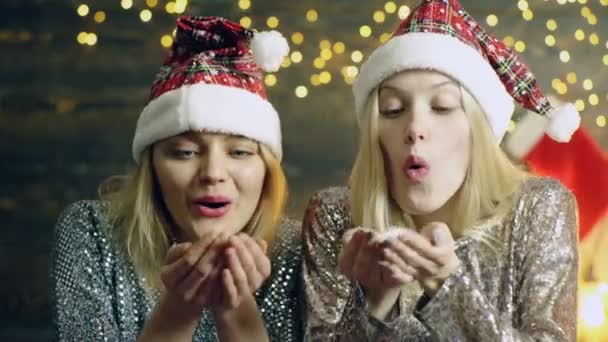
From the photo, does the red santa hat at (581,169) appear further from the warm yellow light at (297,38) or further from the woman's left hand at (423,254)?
the woman's left hand at (423,254)

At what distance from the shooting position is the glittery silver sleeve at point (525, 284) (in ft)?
4.49

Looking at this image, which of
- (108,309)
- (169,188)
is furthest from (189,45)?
(108,309)

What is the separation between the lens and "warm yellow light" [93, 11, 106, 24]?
2.11 m

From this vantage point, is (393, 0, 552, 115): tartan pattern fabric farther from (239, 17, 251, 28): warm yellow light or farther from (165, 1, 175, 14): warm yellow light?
(165, 1, 175, 14): warm yellow light

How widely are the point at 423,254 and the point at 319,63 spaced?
84 centimetres

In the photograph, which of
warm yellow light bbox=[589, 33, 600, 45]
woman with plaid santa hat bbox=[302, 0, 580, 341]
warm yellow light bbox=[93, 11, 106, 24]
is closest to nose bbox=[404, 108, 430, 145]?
woman with plaid santa hat bbox=[302, 0, 580, 341]

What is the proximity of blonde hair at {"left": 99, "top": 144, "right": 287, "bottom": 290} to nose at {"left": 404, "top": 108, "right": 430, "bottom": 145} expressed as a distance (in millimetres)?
281

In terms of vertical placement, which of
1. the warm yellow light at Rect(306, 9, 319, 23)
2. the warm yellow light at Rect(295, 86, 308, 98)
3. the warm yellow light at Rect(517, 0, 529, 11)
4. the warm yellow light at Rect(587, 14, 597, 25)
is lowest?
the warm yellow light at Rect(295, 86, 308, 98)

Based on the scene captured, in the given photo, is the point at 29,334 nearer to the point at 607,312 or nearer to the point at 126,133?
the point at 126,133

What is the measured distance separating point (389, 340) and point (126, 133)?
89cm

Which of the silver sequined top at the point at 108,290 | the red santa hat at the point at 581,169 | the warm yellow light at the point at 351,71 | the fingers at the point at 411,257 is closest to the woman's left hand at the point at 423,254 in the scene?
the fingers at the point at 411,257

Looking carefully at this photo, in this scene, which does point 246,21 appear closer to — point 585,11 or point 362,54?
point 362,54

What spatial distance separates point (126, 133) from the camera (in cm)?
210

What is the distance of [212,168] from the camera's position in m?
1.56
